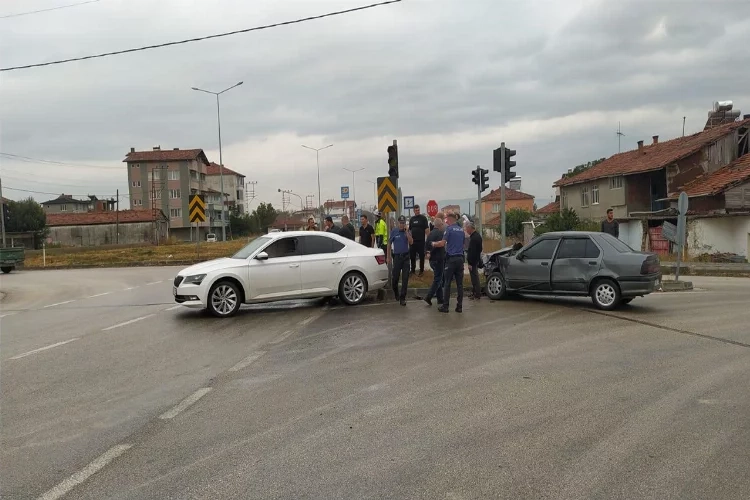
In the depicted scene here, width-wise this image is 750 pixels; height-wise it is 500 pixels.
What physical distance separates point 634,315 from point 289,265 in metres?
6.54

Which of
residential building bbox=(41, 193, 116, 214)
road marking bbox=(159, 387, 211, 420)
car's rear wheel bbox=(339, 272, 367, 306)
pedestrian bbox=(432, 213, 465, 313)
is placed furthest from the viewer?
residential building bbox=(41, 193, 116, 214)

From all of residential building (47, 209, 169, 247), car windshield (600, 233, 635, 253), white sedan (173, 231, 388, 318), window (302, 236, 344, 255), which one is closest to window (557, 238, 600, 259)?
car windshield (600, 233, 635, 253)

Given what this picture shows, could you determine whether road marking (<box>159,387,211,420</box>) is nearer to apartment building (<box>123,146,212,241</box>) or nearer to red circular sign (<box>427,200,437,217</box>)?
red circular sign (<box>427,200,437,217</box>)

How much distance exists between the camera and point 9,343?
31.8ft

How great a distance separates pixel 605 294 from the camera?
1170 centimetres

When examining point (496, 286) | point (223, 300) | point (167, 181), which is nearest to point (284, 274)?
point (223, 300)

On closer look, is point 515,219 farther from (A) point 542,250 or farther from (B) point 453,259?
(B) point 453,259

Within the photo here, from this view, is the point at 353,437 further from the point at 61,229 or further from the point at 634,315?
the point at 61,229

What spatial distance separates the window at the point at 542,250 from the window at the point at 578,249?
18 centimetres

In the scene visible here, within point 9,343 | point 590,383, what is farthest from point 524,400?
point 9,343

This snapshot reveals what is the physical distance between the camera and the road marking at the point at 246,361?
739 cm

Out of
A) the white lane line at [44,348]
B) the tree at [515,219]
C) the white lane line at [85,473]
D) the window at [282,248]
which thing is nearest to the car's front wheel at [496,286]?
the window at [282,248]

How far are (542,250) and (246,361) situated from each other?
7234mm

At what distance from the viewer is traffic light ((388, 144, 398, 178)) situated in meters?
15.7
